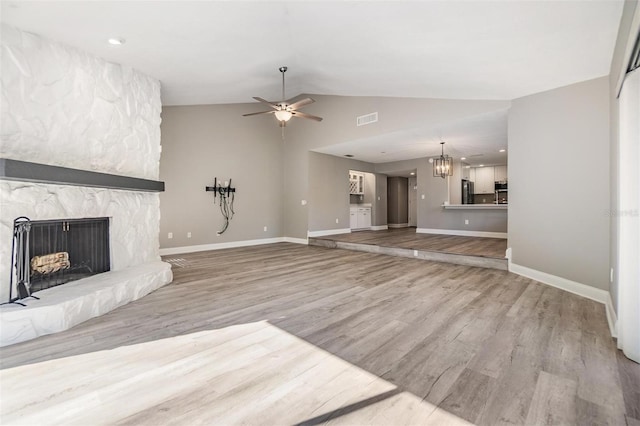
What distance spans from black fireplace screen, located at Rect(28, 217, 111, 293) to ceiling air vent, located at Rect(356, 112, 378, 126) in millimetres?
4909

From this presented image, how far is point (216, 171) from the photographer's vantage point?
22.7 feet

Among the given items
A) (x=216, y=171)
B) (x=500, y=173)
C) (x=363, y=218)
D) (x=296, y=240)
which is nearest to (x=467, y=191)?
(x=500, y=173)

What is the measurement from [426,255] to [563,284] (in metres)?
2.20

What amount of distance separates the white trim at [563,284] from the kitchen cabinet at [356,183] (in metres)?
5.99

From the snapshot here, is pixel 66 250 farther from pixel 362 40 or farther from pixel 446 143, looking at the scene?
pixel 446 143

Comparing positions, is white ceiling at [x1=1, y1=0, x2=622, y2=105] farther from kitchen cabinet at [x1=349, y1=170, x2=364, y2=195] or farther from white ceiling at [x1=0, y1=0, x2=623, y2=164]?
kitchen cabinet at [x1=349, y1=170, x2=364, y2=195]

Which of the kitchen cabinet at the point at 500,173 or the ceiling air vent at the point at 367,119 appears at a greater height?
the ceiling air vent at the point at 367,119

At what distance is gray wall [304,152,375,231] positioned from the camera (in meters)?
7.81

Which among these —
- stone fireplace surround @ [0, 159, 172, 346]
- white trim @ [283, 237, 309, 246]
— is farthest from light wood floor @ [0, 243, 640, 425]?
white trim @ [283, 237, 309, 246]

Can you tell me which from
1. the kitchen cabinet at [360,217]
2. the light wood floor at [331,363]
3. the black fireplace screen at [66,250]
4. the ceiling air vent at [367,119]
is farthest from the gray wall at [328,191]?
the black fireplace screen at [66,250]

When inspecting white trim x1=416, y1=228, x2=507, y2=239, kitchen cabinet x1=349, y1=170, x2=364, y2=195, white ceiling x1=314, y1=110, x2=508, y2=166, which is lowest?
white trim x1=416, y1=228, x2=507, y2=239

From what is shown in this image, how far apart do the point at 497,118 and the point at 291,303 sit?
449 centimetres

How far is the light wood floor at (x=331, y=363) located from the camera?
1.47 metres

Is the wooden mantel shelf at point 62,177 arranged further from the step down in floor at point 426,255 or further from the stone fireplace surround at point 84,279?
the step down in floor at point 426,255
